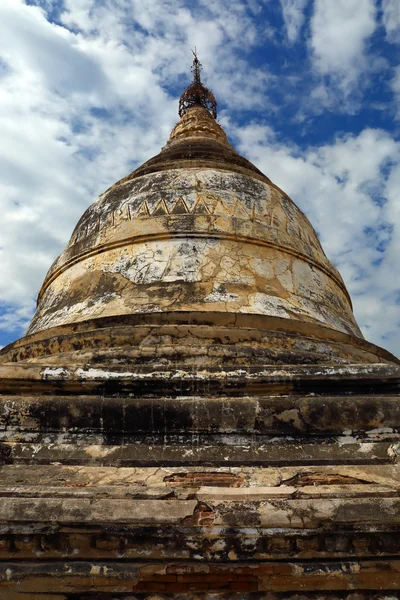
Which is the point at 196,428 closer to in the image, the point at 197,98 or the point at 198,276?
the point at 198,276

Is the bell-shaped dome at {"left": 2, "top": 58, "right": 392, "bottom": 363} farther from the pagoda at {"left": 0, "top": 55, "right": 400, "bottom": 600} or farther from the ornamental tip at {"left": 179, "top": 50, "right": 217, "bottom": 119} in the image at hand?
the ornamental tip at {"left": 179, "top": 50, "right": 217, "bottom": 119}

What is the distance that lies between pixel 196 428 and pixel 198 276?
2325 millimetres

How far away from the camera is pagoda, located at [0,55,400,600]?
2.55 metres

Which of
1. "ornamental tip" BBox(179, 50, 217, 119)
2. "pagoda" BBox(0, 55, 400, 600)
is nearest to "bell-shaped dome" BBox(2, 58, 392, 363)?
"pagoda" BBox(0, 55, 400, 600)

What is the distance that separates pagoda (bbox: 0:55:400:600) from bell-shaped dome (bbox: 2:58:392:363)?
0.08 feet

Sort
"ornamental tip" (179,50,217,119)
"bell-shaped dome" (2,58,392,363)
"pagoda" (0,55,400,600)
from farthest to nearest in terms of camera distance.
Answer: "ornamental tip" (179,50,217,119)
"bell-shaped dome" (2,58,392,363)
"pagoda" (0,55,400,600)

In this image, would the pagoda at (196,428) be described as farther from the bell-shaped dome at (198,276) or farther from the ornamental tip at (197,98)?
the ornamental tip at (197,98)

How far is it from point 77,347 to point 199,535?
8.30 ft

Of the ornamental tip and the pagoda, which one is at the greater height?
the ornamental tip

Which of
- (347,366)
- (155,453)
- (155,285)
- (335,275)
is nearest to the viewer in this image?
(155,453)

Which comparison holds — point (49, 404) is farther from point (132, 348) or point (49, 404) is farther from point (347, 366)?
point (347, 366)

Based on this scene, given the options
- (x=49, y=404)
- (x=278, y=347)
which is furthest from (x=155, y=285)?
(x=49, y=404)

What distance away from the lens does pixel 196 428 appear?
140 inches

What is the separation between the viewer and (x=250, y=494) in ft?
9.23
